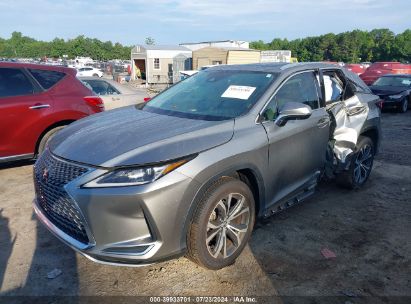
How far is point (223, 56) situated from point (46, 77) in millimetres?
28901

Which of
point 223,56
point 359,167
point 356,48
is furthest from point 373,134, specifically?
point 356,48

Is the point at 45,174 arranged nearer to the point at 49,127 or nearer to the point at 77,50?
the point at 49,127

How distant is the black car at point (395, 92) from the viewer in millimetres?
13549

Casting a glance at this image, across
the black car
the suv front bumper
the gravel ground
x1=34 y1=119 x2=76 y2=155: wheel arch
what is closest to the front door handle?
the gravel ground

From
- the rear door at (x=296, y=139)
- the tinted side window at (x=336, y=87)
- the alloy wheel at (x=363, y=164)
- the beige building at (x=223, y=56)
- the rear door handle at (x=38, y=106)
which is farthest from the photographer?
the beige building at (x=223, y=56)

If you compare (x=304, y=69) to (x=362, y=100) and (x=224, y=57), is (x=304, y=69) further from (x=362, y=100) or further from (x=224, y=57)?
(x=224, y=57)

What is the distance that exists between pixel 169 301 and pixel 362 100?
380 cm

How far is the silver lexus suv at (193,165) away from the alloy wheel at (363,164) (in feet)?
2.37

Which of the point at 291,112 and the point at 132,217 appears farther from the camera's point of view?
the point at 291,112

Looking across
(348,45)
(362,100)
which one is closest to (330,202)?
(362,100)

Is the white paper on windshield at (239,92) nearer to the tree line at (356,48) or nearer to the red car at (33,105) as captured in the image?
the red car at (33,105)

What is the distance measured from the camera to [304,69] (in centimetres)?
414

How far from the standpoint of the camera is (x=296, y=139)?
12.2ft

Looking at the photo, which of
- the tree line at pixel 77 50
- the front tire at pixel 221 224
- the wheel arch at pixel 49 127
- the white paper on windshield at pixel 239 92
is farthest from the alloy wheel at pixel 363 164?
the tree line at pixel 77 50
